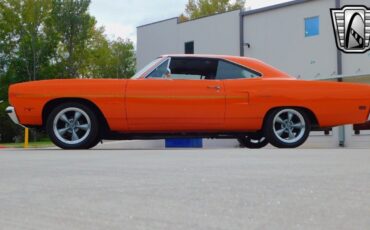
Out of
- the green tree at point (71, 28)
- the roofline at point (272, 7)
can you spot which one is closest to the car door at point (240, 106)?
the roofline at point (272, 7)

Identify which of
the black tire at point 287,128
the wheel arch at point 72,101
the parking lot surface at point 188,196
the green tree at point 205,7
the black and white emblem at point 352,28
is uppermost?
the green tree at point 205,7

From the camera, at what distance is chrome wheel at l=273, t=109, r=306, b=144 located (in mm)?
6715

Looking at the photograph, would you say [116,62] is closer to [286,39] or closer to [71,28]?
[71,28]

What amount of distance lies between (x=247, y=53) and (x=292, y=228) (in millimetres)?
26472

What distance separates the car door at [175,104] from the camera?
259 inches

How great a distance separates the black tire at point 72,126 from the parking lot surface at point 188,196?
225 centimetres

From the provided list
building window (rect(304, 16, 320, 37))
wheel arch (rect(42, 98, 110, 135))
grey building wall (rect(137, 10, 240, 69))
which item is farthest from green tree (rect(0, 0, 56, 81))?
wheel arch (rect(42, 98, 110, 135))

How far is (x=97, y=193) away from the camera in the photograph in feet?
9.44

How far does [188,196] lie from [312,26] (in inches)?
930

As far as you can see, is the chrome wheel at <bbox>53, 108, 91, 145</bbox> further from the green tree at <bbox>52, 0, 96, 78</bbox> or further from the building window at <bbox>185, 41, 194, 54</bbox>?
the green tree at <bbox>52, 0, 96, 78</bbox>

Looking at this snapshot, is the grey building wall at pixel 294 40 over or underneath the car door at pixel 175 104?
over

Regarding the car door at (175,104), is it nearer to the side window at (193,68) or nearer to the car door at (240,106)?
the car door at (240,106)

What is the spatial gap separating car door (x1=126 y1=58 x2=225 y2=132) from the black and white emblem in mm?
14730

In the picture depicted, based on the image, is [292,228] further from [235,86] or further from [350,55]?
[350,55]
